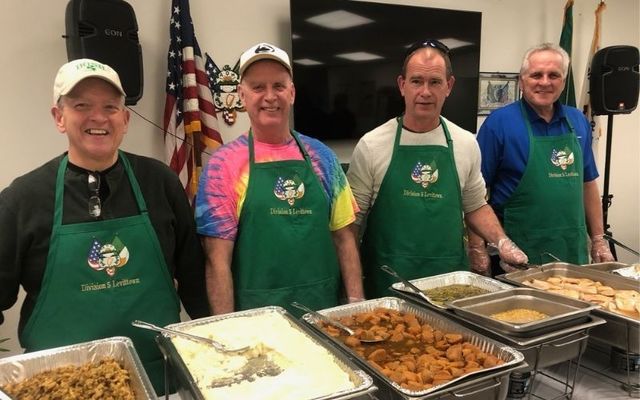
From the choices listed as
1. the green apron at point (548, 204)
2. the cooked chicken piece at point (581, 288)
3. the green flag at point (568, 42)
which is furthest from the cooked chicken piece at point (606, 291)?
the green flag at point (568, 42)

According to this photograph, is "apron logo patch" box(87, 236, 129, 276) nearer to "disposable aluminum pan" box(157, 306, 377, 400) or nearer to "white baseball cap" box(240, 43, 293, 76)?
"disposable aluminum pan" box(157, 306, 377, 400)

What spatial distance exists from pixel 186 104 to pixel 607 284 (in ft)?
9.07

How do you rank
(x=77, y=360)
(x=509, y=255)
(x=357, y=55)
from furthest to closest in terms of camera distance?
1. (x=357, y=55)
2. (x=509, y=255)
3. (x=77, y=360)

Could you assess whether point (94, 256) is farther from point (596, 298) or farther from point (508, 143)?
point (508, 143)

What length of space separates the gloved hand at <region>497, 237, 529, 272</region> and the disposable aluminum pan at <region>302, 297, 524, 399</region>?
0.67 metres

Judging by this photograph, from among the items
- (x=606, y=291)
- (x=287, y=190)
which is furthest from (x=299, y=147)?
(x=606, y=291)

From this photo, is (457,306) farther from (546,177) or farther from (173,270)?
(546,177)

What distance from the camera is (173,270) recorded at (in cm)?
180

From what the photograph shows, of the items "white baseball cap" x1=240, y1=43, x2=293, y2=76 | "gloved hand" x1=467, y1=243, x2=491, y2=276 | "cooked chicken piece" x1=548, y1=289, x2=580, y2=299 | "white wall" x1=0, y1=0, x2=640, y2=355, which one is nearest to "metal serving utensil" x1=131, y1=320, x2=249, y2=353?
"white baseball cap" x1=240, y1=43, x2=293, y2=76

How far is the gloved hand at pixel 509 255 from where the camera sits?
83.4 inches

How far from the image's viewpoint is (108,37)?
2895 mm

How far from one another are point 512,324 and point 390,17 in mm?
3507

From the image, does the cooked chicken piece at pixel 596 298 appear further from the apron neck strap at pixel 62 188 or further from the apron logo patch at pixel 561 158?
the apron neck strap at pixel 62 188

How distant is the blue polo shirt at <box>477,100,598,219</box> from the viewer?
2.61m
